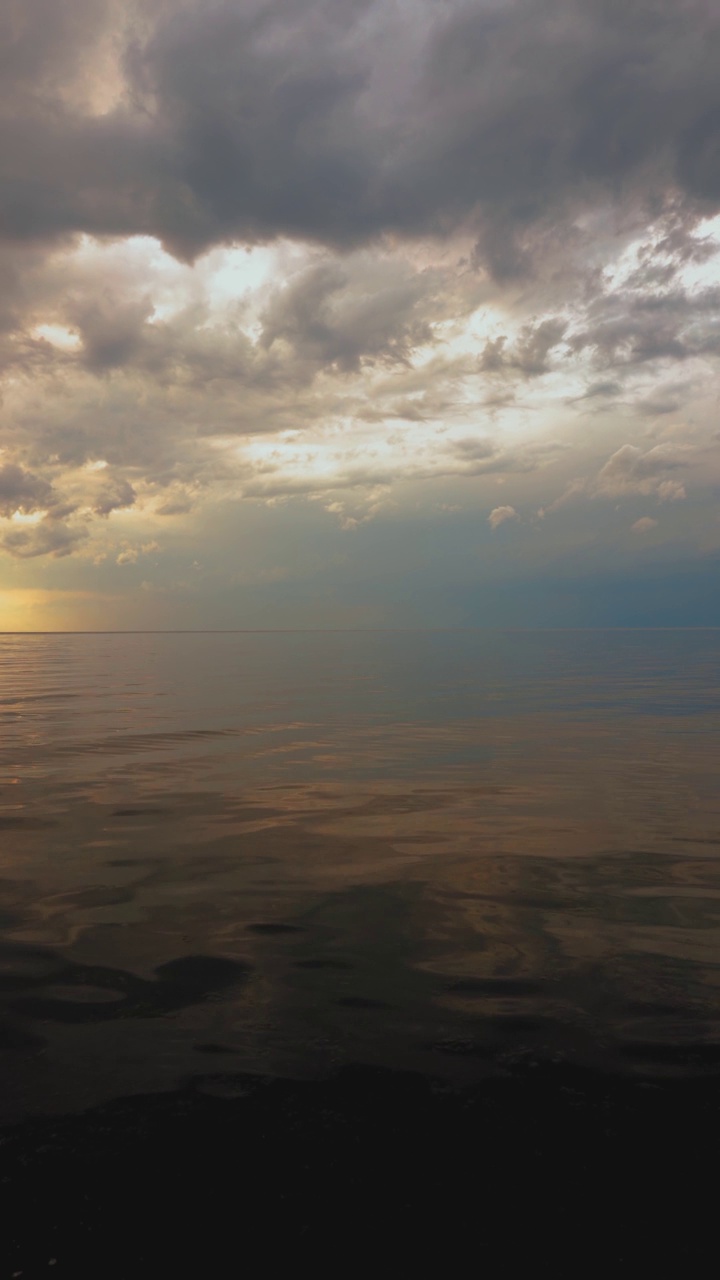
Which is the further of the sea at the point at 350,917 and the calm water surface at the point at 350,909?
the calm water surface at the point at 350,909

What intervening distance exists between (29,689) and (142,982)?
140ft

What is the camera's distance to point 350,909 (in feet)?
31.8

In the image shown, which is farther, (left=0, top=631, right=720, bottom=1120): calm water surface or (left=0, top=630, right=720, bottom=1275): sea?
(left=0, top=631, right=720, bottom=1120): calm water surface

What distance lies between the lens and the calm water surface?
242 inches

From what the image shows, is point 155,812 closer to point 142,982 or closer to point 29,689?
point 142,982

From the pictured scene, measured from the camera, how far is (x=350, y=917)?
369 inches

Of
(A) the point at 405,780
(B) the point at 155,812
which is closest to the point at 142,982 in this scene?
(B) the point at 155,812

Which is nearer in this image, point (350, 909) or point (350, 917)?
point (350, 917)

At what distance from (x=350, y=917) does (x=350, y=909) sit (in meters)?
0.32

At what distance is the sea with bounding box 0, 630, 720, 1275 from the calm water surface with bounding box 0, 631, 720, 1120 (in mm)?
37

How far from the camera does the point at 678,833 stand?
43.7ft

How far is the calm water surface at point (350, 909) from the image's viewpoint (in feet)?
20.2

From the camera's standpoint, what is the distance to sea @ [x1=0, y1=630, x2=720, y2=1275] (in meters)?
5.96

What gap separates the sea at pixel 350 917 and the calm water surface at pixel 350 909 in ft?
0.12
